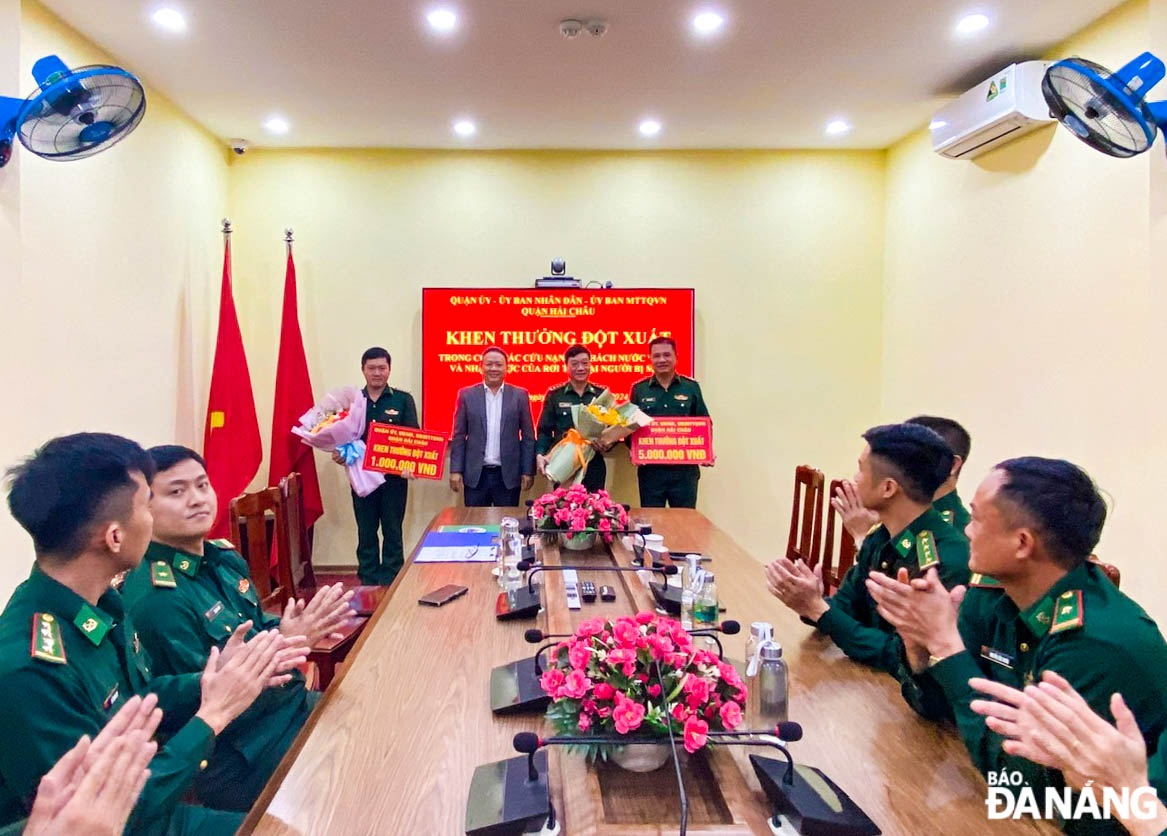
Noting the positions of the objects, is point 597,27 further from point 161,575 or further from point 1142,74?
point 161,575

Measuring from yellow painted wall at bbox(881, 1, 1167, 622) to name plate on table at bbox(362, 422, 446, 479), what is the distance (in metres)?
2.99

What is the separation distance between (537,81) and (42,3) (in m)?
2.14

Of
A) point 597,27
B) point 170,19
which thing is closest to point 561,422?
point 597,27

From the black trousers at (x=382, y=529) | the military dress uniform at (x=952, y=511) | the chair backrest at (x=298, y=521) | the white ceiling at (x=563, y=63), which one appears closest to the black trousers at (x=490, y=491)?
the black trousers at (x=382, y=529)

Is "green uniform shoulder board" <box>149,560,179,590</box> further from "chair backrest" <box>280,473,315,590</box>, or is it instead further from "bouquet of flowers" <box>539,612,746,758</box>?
"chair backrest" <box>280,473,315,590</box>

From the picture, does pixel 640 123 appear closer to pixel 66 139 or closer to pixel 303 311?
pixel 303 311

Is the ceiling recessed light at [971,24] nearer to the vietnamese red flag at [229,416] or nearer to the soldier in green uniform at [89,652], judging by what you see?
the soldier in green uniform at [89,652]

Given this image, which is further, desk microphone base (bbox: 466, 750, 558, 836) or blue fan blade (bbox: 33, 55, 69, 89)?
blue fan blade (bbox: 33, 55, 69, 89)

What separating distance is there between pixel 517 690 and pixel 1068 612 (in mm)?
989

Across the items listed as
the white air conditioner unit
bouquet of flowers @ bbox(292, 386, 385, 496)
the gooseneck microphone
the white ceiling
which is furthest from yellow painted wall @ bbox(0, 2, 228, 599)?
the white air conditioner unit

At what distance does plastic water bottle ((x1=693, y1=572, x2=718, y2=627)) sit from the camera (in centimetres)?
179

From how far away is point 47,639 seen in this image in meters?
1.14

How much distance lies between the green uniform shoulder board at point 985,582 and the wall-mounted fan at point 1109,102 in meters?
1.78

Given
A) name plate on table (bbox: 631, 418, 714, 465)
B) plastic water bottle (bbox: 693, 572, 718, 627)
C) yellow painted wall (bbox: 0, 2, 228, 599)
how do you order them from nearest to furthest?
plastic water bottle (bbox: 693, 572, 718, 627), yellow painted wall (bbox: 0, 2, 228, 599), name plate on table (bbox: 631, 418, 714, 465)
